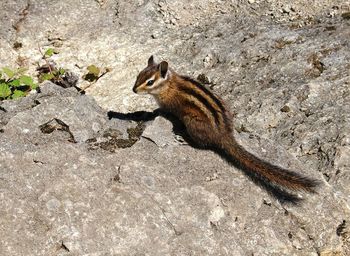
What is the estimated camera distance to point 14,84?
7273 millimetres

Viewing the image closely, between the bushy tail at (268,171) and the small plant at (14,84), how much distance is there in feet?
10.8

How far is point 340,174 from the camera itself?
5.30 m

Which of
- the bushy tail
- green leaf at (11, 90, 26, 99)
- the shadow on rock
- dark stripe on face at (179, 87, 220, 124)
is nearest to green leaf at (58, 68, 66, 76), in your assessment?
green leaf at (11, 90, 26, 99)

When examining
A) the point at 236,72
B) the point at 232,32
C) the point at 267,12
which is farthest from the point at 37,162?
the point at 267,12

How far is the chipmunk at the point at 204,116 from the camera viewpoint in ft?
16.4

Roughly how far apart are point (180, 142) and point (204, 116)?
1.47ft

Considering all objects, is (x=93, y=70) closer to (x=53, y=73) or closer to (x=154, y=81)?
(x=53, y=73)

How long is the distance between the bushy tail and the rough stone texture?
12 centimetres

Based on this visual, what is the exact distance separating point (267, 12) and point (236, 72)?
1416 millimetres

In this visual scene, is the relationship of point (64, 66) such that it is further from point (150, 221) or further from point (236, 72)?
point (150, 221)

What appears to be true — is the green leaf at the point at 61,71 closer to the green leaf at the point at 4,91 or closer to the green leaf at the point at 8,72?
the green leaf at the point at 8,72

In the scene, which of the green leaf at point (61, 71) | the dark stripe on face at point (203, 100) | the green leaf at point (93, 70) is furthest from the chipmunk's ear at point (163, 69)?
the green leaf at point (61, 71)

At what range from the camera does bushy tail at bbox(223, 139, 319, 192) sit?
191 inches

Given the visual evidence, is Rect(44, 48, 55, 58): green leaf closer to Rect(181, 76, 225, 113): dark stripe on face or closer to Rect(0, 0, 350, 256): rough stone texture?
Rect(0, 0, 350, 256): rough stone texture
